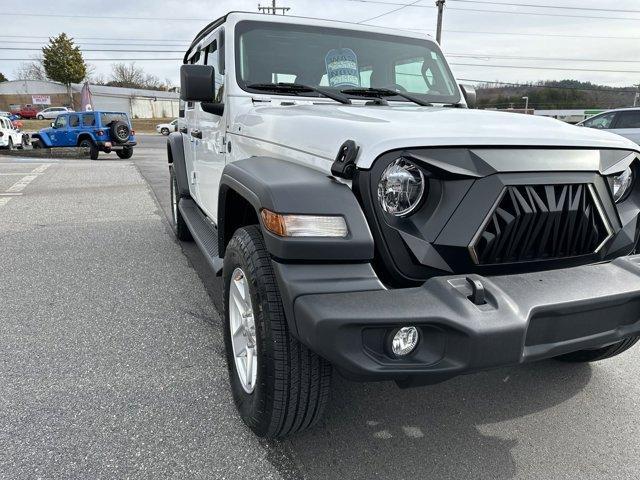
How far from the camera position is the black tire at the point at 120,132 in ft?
59.3

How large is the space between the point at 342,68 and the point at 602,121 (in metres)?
11.9

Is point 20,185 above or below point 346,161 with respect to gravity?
below

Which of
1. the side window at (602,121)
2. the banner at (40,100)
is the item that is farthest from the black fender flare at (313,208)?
the banner at (40,100)

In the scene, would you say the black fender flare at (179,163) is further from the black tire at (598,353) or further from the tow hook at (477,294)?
the tow hook at (477,294)

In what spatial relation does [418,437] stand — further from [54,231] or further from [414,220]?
[54,231]

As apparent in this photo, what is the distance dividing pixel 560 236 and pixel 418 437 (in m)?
1.13

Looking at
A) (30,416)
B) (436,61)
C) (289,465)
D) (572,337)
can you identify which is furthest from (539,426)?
(436,61)

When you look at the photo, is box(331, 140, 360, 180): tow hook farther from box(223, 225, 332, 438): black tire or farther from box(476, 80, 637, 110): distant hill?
box(476, 80, 637, 110): distant hill

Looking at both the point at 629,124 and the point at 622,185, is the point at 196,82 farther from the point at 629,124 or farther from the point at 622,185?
the point at 629,124

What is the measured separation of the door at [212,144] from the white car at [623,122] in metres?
11.1

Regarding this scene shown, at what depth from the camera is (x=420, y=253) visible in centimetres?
182

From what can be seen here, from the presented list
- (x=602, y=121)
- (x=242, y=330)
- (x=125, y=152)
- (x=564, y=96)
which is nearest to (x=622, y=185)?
(x=242, y=330)

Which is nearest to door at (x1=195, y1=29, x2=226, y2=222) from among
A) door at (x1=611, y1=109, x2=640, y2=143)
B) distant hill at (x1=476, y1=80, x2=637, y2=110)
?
door at (x1=611, y1=109, x2=640, y2=143)

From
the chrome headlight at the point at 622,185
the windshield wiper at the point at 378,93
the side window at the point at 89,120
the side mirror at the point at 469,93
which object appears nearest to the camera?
the chrome headlight at the point at 622,185
